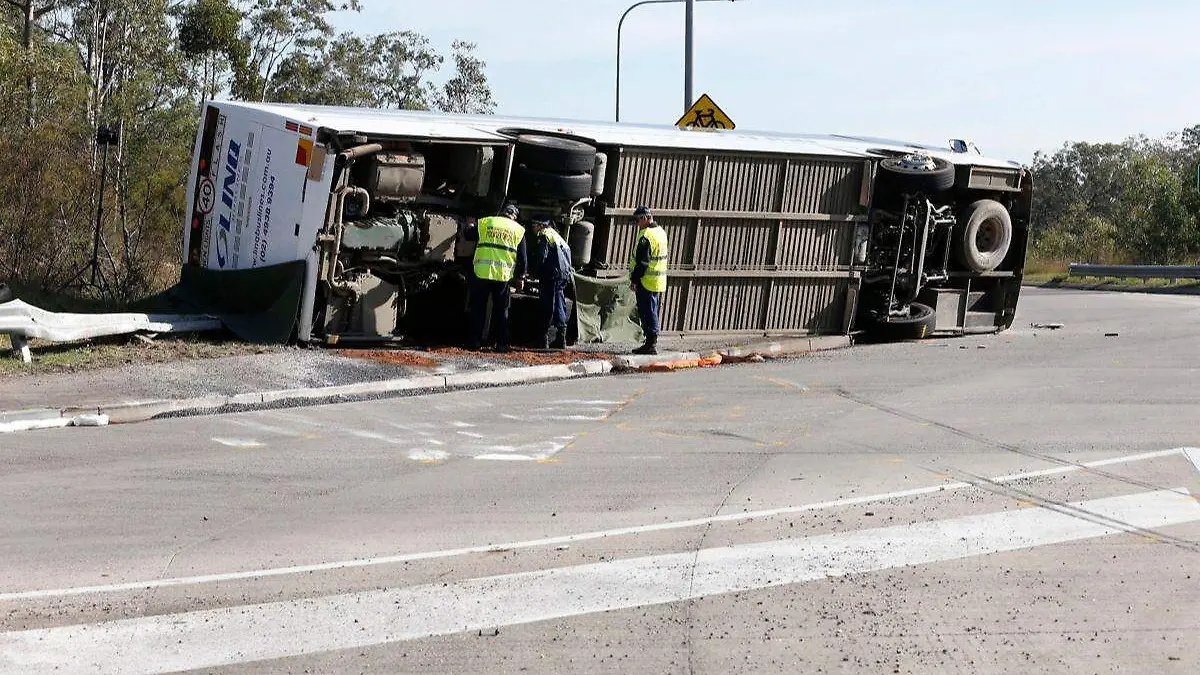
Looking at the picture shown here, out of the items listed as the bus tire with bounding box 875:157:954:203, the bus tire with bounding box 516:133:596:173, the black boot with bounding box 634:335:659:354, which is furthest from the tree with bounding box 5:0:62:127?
the bus tire with bounding box 875:157:954:203

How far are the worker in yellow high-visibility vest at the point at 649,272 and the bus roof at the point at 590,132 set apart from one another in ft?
3.81

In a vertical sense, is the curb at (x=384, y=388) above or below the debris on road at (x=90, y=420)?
above

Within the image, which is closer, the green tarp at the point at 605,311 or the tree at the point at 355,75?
the green tarp at the point at 605,311

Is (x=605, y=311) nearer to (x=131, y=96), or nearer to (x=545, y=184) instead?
(x=545, y=184)

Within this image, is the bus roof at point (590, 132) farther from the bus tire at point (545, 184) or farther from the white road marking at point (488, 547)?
the white road marking at point (488, 547)

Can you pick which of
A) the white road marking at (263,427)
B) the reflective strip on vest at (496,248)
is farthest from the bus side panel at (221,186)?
the white road marking at (263,427)

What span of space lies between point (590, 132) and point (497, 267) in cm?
265

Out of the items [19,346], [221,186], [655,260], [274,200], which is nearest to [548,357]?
[655,260]

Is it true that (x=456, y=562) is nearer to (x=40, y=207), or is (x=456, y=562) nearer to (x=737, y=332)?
(x=737, y=332)

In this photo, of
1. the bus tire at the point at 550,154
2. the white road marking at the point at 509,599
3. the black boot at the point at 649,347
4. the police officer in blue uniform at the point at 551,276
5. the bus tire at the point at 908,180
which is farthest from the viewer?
the bus tire at the point at 908,180

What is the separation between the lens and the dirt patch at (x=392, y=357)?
1453 cm

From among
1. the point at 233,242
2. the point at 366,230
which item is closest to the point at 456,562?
the point at 366,230

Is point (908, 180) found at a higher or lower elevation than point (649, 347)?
higher

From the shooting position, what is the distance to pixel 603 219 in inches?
677
